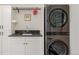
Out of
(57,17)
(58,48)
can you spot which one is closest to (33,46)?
(58,48)

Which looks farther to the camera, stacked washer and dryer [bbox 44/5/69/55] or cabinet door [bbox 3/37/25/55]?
stacked washer and dryer [bbox 44/5/69/55]

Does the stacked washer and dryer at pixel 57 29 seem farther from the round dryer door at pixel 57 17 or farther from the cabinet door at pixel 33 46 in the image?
the cabinet door at pixel 33 46

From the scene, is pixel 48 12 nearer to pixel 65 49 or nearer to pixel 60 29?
pixel 60 29

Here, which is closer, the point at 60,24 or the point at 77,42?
the point at 77,42

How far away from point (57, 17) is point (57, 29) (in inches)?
12.8

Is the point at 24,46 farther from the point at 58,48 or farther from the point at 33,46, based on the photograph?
the point at 58,48

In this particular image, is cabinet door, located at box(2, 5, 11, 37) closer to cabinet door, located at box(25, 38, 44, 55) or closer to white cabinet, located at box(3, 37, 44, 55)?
white cabinet, located at box(3, 37, 44, 55)

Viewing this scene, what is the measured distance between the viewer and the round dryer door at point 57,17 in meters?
3.50

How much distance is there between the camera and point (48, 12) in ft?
11.5

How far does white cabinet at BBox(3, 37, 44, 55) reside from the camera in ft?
11.0

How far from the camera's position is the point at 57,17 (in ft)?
11.6

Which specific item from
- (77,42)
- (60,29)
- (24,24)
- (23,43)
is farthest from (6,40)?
(77,42)

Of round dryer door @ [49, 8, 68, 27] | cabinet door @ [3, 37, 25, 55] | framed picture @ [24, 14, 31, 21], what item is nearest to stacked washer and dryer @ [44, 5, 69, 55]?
round dryer door @ [49, 8, 68, 27]
